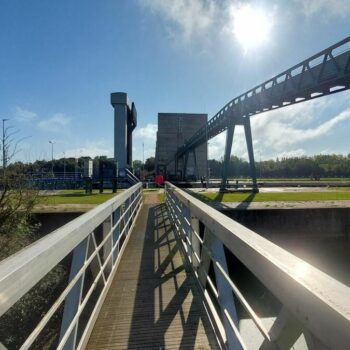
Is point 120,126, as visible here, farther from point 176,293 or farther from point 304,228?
point 176,293

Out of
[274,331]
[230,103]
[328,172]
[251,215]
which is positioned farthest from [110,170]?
[328,172]

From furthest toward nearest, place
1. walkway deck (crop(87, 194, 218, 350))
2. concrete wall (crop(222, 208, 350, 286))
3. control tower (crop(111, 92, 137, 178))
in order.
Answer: control tower (crop(111, 92, 137, 178)) < concrete wall (crop(222, 208, 350, 286)) < walkway deck (crop(87, 194, 218, 350))

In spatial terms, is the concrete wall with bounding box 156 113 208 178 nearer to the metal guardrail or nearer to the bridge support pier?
the bridge support pier

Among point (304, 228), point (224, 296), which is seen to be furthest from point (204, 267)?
point (304, 228)

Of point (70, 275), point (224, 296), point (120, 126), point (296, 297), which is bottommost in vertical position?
point (224, 296)

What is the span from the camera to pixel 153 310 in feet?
12.3

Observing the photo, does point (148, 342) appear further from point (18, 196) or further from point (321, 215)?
point (321, 215)

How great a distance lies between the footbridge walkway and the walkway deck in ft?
0.04

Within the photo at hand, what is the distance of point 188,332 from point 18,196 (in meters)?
8.03

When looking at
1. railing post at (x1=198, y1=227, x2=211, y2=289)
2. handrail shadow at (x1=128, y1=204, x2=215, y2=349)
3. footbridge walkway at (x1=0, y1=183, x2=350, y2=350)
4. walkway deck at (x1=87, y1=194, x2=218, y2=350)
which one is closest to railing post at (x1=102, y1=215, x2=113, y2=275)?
footbridge walkway at (x1=0, y1=183, x2=350, y2=350)

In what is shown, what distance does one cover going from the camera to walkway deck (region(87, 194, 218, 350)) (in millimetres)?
3027

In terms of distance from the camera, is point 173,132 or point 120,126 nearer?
point 120,126

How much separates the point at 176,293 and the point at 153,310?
0.54m

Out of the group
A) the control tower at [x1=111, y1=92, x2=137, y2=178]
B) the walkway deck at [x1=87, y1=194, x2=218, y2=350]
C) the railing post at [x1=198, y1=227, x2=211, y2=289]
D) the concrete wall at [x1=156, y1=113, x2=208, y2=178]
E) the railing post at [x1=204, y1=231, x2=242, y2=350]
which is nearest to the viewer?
the railing post at [x1=204, y1=231, x2=242, y2=350]
